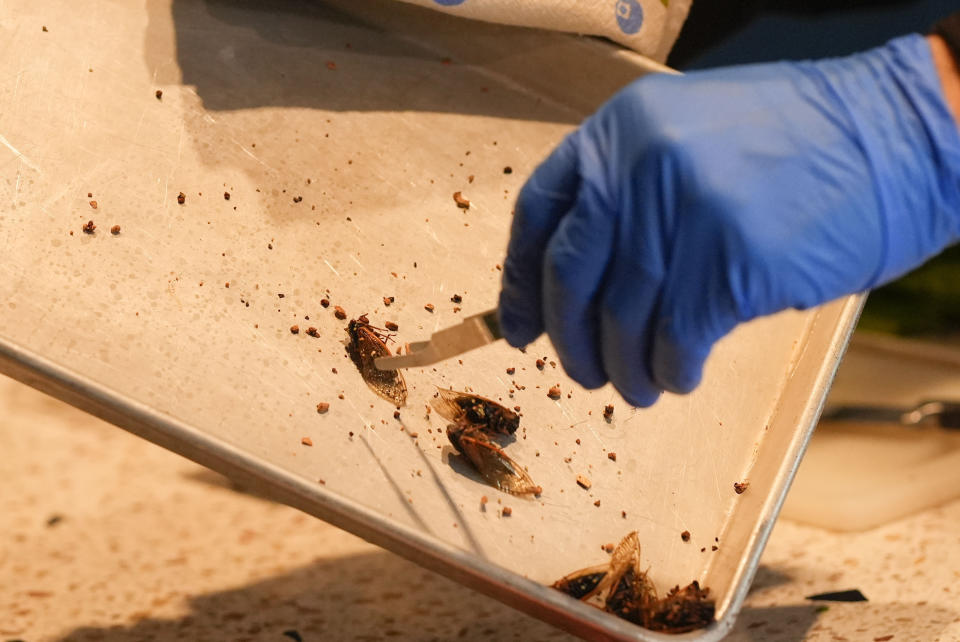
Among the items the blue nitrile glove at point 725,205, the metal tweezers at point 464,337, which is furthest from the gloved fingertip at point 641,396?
the metal tweezers at point 464,337

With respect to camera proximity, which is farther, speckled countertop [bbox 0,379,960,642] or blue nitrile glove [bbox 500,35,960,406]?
speckled countertop [bbox 0,379,960,642]

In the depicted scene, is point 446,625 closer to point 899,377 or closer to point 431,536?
point 431,536

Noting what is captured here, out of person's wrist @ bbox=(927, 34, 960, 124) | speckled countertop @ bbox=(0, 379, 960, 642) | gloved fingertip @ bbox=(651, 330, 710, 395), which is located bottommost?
speckled countertop @ bbox=(0, 379, 960, 642)

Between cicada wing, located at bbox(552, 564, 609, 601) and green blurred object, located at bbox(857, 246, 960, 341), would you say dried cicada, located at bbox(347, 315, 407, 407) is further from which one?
green blurred object, located at bbox(857, 246, 960, 341)

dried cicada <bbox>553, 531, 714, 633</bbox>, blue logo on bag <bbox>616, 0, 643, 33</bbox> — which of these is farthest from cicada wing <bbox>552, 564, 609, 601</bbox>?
blue logo on bag <bbox>616, 0, 643, 33</bbox>

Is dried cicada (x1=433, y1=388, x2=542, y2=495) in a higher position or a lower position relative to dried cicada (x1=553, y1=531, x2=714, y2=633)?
higher

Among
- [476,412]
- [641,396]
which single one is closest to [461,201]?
[476,412]

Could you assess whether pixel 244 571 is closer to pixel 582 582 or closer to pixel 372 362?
pixel 372 362
